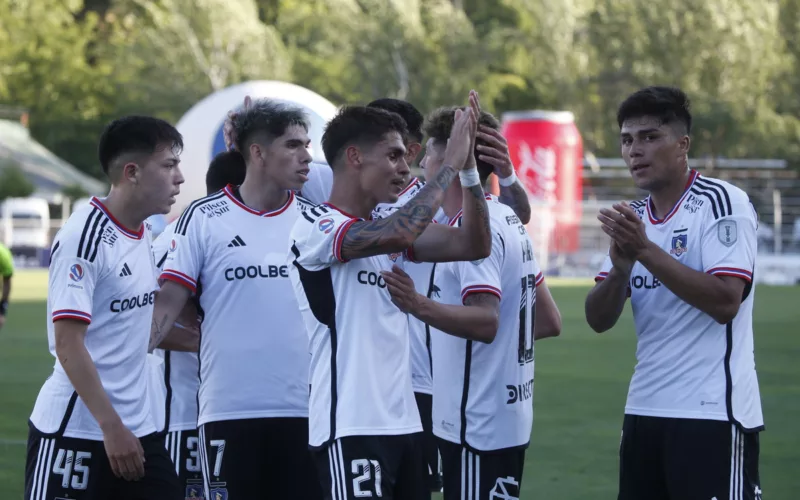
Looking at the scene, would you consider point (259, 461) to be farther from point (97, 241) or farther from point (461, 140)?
point (461, 140)

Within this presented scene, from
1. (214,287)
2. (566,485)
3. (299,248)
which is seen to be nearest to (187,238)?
(214,287)

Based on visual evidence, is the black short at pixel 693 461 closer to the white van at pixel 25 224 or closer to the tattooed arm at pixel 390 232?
the tattooed arm at pixel 390 232

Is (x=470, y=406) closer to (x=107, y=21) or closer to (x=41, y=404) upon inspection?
(x=41, y=404)

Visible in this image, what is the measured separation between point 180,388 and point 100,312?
5.92ft

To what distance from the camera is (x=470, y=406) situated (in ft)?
17.2

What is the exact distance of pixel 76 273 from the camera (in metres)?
4.70

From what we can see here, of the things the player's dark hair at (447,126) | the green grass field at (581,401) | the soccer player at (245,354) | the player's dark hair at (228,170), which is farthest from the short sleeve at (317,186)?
the green grass field at (581,401)

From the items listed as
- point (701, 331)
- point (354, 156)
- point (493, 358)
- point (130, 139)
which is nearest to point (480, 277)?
point (493, 358)

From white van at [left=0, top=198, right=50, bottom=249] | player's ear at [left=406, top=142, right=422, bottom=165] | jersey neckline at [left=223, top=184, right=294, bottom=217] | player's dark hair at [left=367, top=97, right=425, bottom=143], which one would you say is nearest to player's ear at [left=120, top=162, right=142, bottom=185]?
jersey neckline at [left=223, top=184, right=294, bottom=217]

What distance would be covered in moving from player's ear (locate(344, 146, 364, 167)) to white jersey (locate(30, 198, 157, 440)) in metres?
1.05

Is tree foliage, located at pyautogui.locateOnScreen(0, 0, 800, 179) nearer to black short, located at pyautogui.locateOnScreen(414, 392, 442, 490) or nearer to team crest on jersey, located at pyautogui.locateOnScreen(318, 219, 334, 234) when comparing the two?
black short, located at pyautogui.locateOnScreen(414, 392, 442, 490)

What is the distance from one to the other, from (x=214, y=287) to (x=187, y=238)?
0.27 metres

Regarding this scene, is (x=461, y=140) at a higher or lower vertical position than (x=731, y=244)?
higher

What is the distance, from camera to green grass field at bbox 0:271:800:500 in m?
8.53
